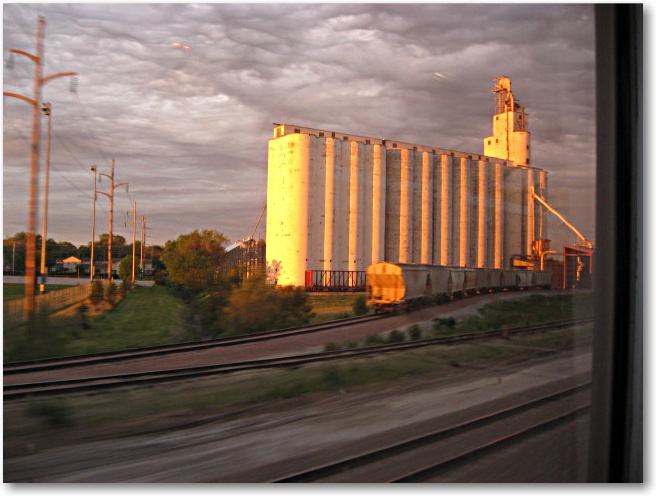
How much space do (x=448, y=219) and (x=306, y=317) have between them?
5.82 ft

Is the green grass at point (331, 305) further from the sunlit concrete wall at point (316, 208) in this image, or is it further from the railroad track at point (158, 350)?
the sunlit concrete wall at point (316, 208)

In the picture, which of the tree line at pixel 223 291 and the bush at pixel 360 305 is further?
the bush at pixel 360 305

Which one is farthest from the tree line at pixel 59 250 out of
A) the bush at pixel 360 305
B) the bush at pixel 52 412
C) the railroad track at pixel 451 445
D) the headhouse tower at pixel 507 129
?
the headhouse tower at pixel 507 129

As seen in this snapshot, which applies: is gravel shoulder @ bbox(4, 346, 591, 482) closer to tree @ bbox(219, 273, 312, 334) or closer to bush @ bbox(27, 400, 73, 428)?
bush @ bbox(27, 400, 73, 428)

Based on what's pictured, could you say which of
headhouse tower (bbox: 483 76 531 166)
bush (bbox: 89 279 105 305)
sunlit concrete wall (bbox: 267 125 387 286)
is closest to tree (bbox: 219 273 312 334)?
sunlit concrete wall (bbox: 267 125 387 286)

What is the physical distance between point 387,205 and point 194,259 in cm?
185

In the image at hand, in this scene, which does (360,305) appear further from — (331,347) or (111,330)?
(111,330)

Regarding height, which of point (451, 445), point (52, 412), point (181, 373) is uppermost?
point (181, 373)

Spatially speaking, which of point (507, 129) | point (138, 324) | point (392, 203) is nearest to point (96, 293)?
point (138, 324)

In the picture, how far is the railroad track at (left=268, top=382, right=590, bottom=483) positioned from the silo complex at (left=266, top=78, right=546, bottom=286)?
143 centimetres

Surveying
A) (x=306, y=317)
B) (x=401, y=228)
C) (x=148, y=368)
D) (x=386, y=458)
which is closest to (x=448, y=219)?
(x=401, y=228)

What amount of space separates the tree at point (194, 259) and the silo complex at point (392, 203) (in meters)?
0.50

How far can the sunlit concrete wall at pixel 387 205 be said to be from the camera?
172 inches

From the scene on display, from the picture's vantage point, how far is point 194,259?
4.11 meters
